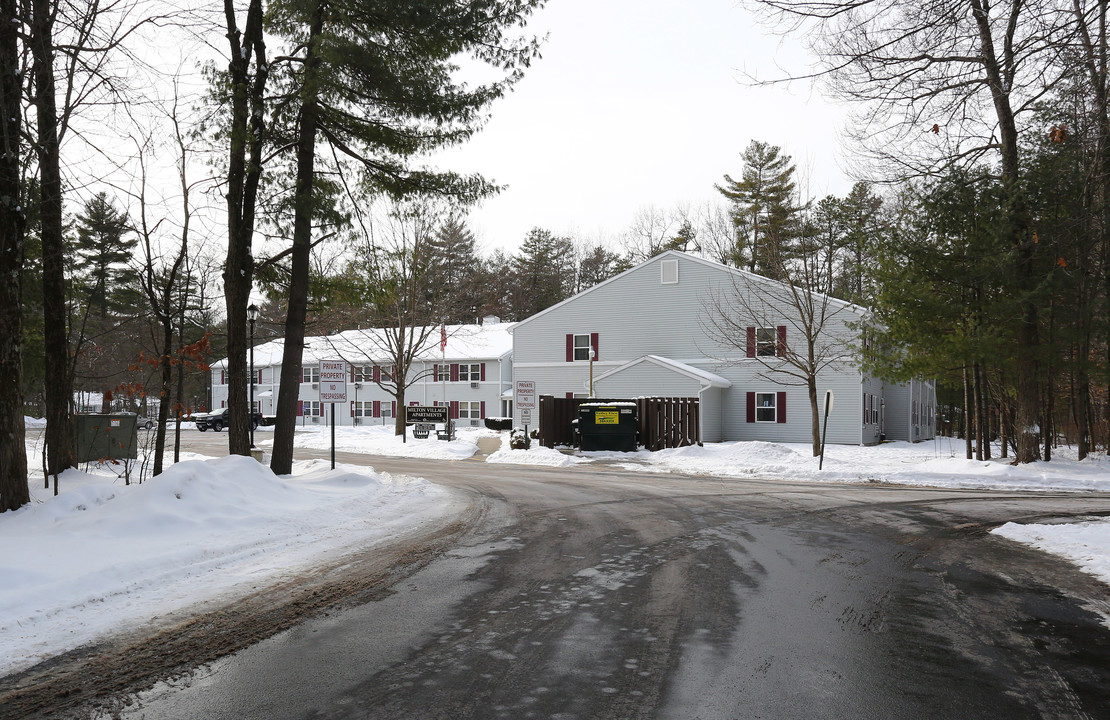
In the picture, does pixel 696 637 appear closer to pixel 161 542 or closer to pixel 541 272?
pixel 161 542

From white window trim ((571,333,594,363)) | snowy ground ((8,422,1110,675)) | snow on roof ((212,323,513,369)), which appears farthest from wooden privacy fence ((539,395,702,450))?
snow on roof ((212,323,513,369))

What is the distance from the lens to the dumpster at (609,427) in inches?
1005

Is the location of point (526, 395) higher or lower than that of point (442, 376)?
Answer: lower

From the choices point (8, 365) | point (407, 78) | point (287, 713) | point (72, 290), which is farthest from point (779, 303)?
point (287, 713)

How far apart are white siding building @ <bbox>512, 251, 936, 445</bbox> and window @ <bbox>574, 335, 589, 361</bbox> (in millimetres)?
46

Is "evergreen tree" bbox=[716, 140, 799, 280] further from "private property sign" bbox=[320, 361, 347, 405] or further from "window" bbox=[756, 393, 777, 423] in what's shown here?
"private property sign" bbox=[320, 361, 347, 405]

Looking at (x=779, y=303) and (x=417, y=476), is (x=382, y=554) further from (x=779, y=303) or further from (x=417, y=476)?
(x=779, y=303)

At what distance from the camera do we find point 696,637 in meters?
5.14

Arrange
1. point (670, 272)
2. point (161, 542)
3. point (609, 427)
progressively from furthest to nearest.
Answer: point (670, 272), point (609, 427), point (161, 542)

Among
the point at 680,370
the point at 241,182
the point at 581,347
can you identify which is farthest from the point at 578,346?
the point at 241,182

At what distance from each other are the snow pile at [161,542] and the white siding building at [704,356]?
65.5 feet

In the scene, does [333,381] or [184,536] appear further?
[333,381]

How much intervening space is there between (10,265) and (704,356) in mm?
27297

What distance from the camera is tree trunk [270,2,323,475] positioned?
1373 centimetres
